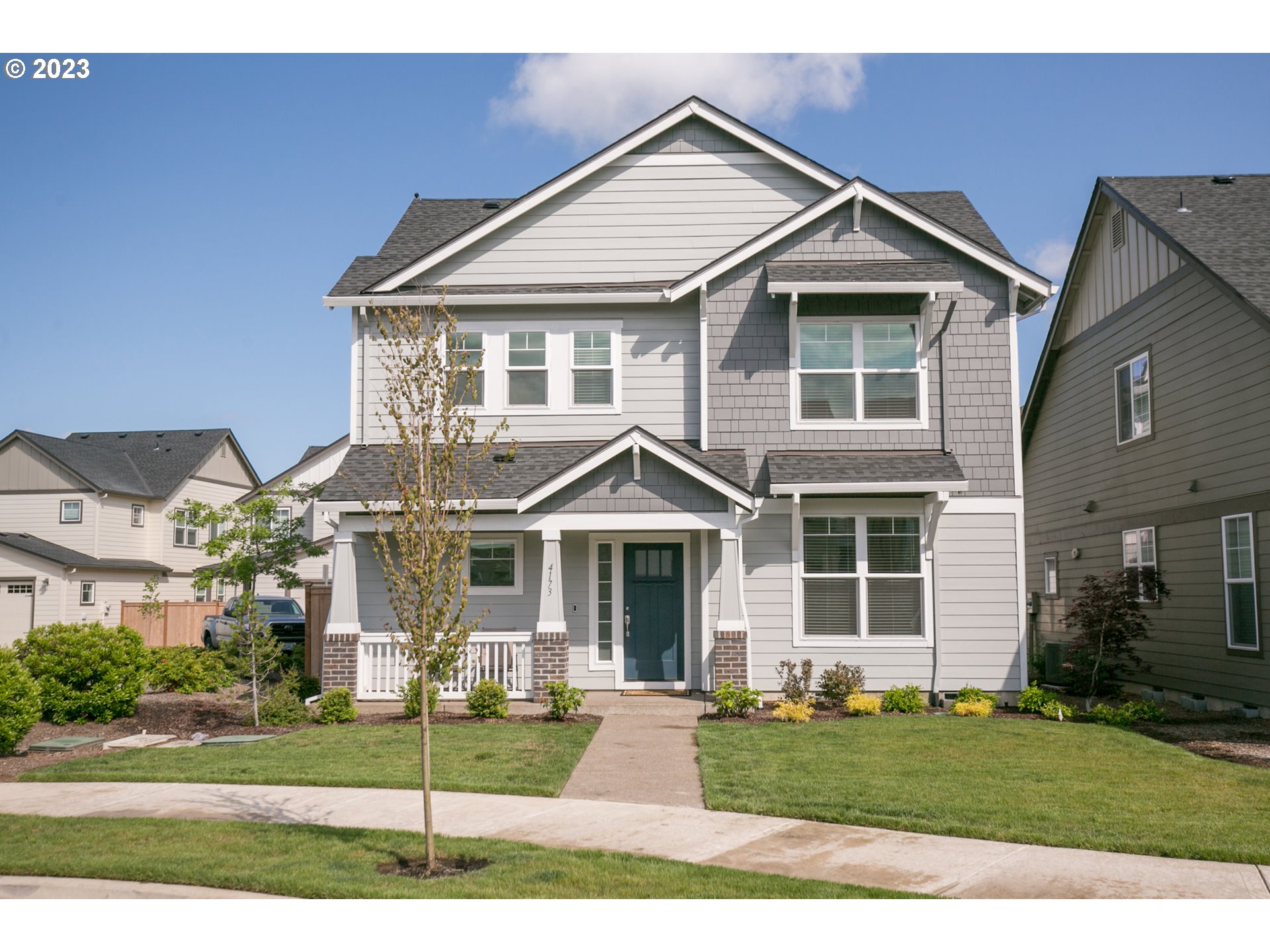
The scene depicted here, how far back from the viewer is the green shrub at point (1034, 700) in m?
14.3

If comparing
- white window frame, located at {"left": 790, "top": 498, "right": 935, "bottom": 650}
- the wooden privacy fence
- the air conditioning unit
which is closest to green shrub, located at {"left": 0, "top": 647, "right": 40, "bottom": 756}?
white window frame, located at {"left": 790, "top": 498, "right": 935, "bottom": 650}

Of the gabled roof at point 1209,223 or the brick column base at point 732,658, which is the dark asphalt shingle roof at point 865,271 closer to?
the gabled roof at point 1209,223

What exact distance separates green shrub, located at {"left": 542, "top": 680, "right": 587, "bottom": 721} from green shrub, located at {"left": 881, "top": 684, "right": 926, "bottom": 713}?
4.25 metres

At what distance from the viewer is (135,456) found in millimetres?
43281

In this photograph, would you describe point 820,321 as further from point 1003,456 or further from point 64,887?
point 64,887

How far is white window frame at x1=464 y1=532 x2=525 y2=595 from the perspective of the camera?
632 inches

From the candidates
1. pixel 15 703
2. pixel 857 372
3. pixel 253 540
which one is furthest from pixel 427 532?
pixel 253 540

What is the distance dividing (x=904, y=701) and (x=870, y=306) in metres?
5.88

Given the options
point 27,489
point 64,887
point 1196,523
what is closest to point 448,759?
point 64,887

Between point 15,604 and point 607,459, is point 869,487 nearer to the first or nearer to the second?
point 607,459

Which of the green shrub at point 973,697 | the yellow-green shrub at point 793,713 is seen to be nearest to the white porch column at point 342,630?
the yellow-green shrub at point 793,713

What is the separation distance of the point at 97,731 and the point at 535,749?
5.93 meters

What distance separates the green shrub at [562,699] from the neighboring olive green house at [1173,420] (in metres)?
8.98

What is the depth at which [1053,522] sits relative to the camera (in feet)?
71.3
